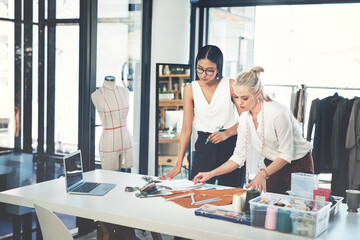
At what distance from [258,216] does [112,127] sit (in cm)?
234

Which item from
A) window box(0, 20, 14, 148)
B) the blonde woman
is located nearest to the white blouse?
the blonde woman

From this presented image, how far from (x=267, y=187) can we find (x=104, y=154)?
172 centimetres

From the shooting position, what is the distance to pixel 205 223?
2344 mm

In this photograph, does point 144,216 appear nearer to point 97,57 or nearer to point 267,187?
point 267,187

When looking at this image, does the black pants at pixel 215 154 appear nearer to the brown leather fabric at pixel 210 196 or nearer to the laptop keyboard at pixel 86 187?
the brown leather fabric at pixel 210 196

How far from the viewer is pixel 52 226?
7.56 feet

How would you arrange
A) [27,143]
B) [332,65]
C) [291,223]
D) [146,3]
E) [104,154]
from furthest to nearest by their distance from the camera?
[332,65] → [146,3] → [104,154] → [27,143] → [291,223]

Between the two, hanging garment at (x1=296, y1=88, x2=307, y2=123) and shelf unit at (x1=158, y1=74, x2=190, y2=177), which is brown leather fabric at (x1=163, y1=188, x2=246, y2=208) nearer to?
shelf unit at (x1=158, y1=74, x2=190, y2=177)

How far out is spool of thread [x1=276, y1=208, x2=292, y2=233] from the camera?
223 centimetres

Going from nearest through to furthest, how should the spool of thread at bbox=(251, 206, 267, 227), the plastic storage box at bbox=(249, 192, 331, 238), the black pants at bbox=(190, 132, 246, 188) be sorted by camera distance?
the plastic storage box at bbox=(249, 192, 331, 238)
the spool of thread at bbox=(251, 206, 267, 227)
the black pants at bbox=(190, 132, 246, 188)

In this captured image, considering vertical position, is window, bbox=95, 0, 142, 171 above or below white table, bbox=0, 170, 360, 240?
above

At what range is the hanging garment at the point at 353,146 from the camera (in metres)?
5.11

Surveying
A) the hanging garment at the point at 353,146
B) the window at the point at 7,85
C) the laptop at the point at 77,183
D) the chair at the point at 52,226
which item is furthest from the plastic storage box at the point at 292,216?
the hanging garment at the point at 353,146

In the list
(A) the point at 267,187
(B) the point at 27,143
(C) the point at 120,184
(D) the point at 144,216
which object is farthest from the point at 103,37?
(D) the point at 144,216
